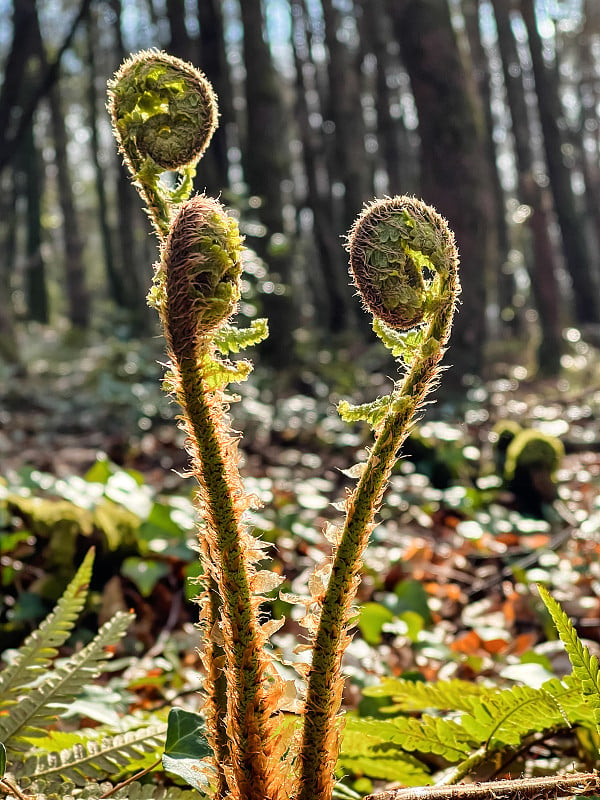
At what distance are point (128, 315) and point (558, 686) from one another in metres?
16.0

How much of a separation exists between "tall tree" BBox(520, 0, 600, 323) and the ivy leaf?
1370cm

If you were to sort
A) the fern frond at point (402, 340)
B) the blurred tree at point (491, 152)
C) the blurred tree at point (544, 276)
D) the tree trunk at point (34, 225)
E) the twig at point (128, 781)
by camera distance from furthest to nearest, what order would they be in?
the tree trunk at point (34, 225)
the blurred tree at point (491, 152)
the blurred tree at point (544, 276)
the twig at point (128, 781)
the fern frond at point (402, 340)

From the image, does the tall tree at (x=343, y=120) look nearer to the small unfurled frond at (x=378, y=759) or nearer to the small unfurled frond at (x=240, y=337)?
the small unfurled frond at (x=378, y=759)

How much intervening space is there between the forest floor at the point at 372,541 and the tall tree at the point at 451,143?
38.8 inches

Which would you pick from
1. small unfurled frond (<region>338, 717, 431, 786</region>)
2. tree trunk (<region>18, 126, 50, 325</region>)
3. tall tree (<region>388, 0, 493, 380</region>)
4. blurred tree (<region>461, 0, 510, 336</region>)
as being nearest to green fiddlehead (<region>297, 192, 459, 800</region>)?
small unfurled frond (<region>338, 717, 431, 786</region>)

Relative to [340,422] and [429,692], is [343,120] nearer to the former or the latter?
[340,422]

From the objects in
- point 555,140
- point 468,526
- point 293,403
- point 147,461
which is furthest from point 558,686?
point 555,140

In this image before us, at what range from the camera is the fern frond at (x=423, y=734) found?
4.51 ft

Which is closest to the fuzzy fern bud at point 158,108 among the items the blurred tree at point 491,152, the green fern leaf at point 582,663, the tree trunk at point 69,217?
the green fern leaf at point 582,663

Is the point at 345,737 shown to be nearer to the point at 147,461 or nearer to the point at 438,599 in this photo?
the point at 438,599

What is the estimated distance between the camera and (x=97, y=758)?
1.35 m

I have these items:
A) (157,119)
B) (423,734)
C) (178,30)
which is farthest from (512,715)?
(178,30)

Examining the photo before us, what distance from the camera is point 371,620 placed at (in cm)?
275

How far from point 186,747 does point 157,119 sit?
95 centimetres
